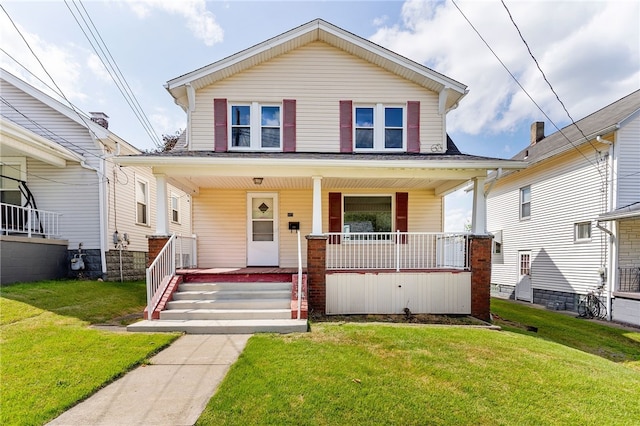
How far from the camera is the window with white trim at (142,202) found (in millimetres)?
11427

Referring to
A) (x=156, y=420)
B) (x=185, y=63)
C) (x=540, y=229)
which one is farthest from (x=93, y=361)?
(x=540, y=229)

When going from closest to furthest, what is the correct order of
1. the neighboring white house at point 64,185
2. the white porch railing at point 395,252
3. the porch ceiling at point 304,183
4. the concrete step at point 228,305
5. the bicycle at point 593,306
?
1. the concrete step at point 228,305
2. the porch ceiling at point 304,183
3. the white porch railing at point 395,252
4. the neighboring white house at point 64,185
5. the bicycle at point 593,306

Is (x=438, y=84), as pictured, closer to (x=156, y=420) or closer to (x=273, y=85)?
(x=273, y=85)

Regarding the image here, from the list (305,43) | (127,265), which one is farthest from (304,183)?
(127,265)

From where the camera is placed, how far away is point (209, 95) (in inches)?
339

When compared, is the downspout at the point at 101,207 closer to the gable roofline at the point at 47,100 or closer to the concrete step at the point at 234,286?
the gable roofline at the point at 47,100

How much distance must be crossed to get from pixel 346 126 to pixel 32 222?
9722 millimetres

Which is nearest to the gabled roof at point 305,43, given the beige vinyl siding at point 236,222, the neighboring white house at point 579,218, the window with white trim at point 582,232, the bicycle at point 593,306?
the beige vinyl siding at point 236,222

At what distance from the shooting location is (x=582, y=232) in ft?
35.1

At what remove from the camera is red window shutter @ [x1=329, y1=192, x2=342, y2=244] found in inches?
354

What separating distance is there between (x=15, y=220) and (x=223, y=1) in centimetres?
887

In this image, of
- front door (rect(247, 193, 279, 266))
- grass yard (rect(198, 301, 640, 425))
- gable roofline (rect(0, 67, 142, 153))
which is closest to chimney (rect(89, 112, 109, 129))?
gable roofline (rect(0, 67, 142, 153))

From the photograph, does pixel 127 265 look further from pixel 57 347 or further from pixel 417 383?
pixel 417 383

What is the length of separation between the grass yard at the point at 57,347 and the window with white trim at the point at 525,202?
14551 mm
